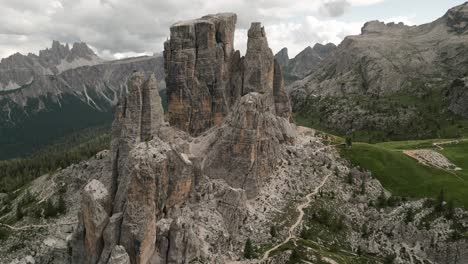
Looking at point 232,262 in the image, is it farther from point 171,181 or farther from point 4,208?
point 4,208

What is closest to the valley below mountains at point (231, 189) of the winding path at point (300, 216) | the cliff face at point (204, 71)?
the cliff face at point (204, 71)

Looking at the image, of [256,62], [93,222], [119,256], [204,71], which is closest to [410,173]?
[256,62]

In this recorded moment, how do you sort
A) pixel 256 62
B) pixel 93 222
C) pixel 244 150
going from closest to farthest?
pixel 93 222 → pixel 244 150 → pixel 256 62

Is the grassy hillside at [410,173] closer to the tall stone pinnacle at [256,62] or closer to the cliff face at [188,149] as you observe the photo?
the cliff face at [188,149]

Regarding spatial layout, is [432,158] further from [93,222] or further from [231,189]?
[93,222]

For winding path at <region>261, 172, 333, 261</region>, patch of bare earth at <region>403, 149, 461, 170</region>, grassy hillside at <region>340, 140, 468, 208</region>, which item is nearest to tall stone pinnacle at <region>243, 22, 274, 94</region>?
winding path at <region>261, 172, 333, 261</region>

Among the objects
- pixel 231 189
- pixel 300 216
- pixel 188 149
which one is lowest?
pixel 300 216
